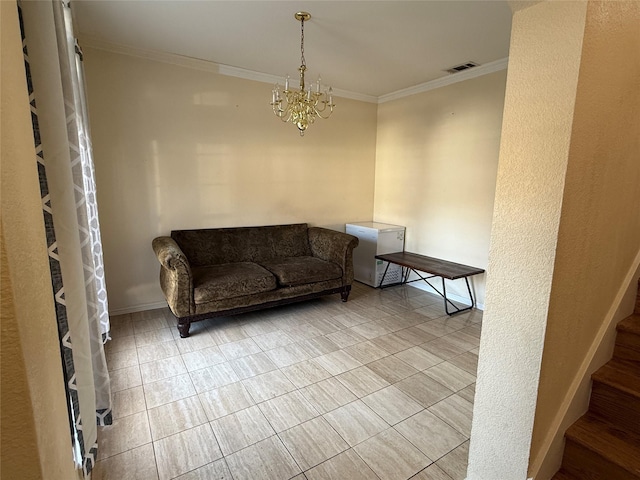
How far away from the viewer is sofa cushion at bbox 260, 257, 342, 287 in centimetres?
336

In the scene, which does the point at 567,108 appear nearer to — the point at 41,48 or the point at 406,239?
the point at 41,48

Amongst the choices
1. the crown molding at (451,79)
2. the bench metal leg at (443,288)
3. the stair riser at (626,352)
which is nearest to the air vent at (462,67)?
the crown molding at (451,79)

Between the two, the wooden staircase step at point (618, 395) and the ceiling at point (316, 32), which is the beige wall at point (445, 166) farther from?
the wooden staircase step at point (618, 395)

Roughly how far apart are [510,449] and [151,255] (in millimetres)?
3362

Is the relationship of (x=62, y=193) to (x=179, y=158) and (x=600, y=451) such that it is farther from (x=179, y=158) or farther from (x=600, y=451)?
(x=179, y=158)

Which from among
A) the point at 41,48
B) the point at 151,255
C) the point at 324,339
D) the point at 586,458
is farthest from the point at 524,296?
the point at 151,255

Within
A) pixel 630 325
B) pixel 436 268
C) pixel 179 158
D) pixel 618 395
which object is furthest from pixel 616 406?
pixel 179 158

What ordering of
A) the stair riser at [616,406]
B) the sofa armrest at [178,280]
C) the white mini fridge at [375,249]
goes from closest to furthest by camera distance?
the stair riser at [616,406], the sofa armrest at [178,280], the white mini fridge at [375,249]

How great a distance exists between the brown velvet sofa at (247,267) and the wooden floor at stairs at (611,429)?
2416mm

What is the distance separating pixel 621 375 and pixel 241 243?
3.27 meters

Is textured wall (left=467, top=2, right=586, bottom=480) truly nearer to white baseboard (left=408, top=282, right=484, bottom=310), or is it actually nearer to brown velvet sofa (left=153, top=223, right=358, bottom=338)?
brown velvet sofa (left=153, top=223, right=358, bottom=338)

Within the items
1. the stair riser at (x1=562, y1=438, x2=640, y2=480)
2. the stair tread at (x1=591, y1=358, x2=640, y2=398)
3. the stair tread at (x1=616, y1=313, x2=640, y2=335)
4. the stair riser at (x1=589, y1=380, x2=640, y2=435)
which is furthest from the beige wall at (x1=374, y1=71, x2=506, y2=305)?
the stair riser at (x1=562, y1=438, x2=640, y2=480)

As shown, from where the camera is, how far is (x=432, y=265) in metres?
3.73

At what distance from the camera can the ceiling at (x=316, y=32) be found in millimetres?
2309
